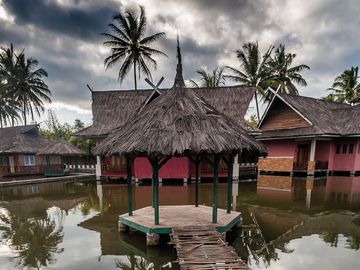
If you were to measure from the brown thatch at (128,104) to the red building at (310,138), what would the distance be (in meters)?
4.09

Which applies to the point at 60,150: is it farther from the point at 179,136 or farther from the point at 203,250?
the point at 203,250

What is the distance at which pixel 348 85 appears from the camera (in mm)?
27969

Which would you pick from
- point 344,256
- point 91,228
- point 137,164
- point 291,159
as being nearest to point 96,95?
point 137,164

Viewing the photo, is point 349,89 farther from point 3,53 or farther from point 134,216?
point 3,53

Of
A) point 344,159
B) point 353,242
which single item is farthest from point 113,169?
point 344,159

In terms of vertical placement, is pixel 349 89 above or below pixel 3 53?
below

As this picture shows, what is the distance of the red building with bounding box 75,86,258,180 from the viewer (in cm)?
1400

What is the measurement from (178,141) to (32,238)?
16.8ft

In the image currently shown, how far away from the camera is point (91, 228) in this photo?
7113 mm

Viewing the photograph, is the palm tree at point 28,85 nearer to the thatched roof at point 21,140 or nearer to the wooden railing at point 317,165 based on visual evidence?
the thatched roof at point 21,140

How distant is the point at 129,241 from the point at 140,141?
2.77m

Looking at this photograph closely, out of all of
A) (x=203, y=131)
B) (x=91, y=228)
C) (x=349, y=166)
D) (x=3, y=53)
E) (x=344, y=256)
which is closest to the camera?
(x=344, y=256)

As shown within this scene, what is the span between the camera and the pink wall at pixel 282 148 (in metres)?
17.5

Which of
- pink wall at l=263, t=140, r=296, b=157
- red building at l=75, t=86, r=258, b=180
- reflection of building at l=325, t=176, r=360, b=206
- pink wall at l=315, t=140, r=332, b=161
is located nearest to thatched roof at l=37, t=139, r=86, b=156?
red building at l=75, t=86, r=258, b=180
